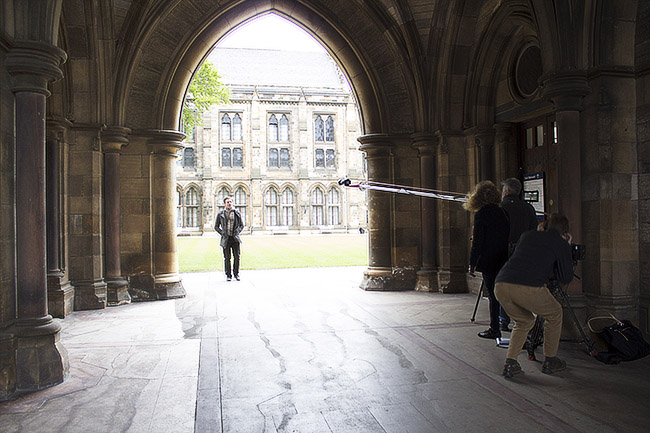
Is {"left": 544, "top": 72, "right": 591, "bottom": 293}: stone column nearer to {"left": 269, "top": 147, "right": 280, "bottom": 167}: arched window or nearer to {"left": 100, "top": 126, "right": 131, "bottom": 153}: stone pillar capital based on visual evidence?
{"left": 100, "top": 126, "right": 131, "bottom": 153}: stone pillar capital

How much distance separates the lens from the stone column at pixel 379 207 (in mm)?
9594

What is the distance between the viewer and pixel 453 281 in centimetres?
916

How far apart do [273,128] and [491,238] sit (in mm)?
41248

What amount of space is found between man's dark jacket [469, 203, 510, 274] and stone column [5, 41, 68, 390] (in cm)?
413

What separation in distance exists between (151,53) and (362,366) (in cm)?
677

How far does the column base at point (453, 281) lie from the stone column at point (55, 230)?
6.07 meters

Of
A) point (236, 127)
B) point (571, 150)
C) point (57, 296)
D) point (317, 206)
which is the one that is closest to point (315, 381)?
point (571, 150)

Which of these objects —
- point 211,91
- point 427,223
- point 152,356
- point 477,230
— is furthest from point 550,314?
point 211,91

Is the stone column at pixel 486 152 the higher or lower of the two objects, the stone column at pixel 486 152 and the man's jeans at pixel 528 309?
the higher

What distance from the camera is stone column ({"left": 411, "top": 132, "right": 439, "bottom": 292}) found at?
30.7 ft

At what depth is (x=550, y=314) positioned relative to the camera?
4133mm

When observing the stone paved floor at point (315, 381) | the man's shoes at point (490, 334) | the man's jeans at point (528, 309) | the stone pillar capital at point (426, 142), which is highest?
the stone pillar capital at point (426, 142)

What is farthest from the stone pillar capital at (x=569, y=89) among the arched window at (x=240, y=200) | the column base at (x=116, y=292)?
the arched window at (x=240, y=200)

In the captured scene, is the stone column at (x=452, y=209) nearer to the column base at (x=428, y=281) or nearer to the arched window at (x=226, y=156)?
the column base at (x=428, y=281)
